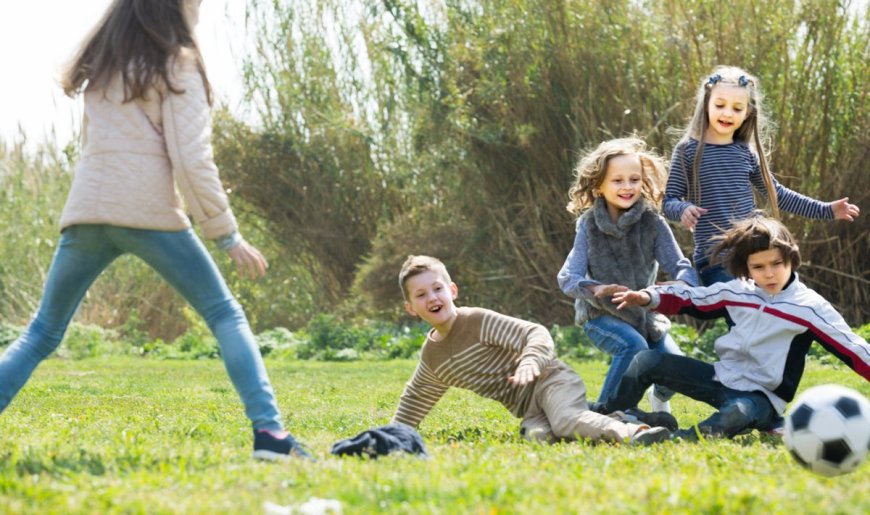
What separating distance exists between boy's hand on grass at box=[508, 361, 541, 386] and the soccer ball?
3.96ft

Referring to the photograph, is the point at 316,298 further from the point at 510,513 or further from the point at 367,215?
the point at 510,513

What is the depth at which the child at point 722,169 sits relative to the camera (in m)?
6.16

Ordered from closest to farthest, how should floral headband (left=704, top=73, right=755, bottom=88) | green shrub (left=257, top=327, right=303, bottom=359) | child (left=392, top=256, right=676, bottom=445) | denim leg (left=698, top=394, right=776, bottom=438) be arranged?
denim leg (left=698, top=394, right=776, bottom=438) < child (left=392, top=256, right=676, bottom=445) < floral headband (left=704, top=73, right=755, bottom=88) < green shrub (left=257, top=327, right=303, bottom=359)

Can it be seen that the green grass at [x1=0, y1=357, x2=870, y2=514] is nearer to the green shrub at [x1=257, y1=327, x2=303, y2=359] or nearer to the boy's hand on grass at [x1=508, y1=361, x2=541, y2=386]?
the boy's hand on grass at [x1=508, y1=361, x2=541, y2=386]

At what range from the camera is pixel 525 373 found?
4934mm

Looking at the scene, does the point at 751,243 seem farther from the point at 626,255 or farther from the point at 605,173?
the point at 605,173

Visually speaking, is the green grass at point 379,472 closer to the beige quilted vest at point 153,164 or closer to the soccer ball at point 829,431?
the soccer ball at point 829,431

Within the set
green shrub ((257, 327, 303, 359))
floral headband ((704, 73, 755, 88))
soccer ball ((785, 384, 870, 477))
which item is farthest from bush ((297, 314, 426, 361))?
soccer ball ((785, 384, 870, 477))

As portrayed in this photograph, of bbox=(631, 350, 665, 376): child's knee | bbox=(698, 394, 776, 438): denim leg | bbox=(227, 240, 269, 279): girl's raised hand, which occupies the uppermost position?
bbox=(227, 240, 269, 279): girl's raised hand

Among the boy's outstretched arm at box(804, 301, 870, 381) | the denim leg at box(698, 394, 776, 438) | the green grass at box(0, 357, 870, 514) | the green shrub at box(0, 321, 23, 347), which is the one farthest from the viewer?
the green shrub at box(0, 321, 23, 347)

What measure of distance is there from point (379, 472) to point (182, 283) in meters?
1.08

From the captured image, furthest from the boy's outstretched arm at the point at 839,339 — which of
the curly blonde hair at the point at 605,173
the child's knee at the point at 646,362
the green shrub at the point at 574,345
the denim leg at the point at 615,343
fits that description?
the green shrub at the point at 574,345

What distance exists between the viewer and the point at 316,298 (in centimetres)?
1816

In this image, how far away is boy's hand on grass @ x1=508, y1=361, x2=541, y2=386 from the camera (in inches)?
192
